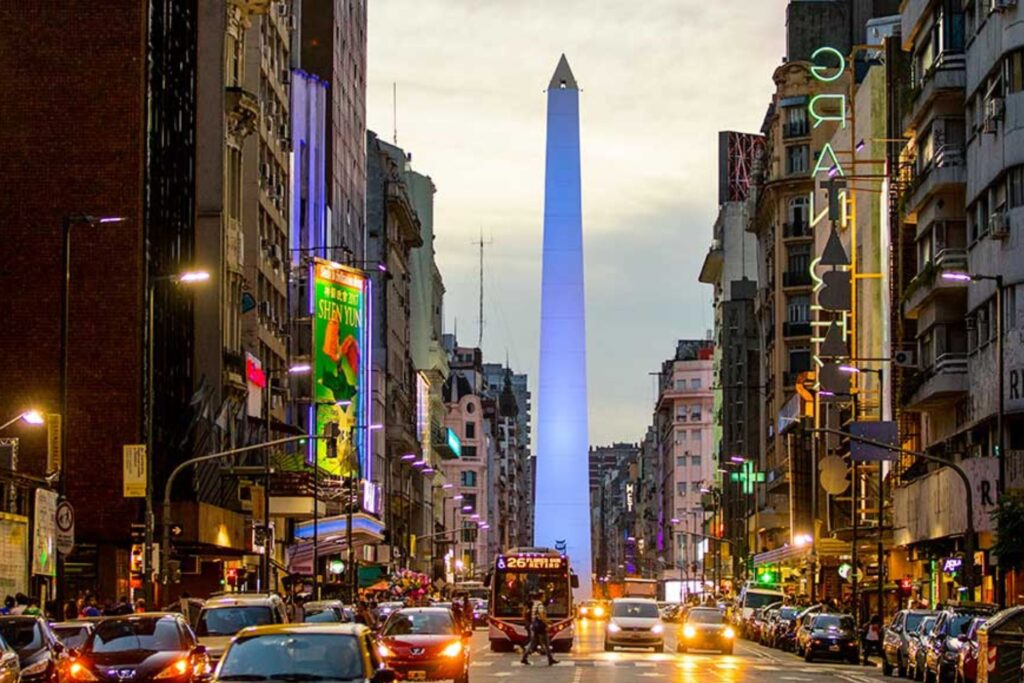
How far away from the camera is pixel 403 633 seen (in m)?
41.9

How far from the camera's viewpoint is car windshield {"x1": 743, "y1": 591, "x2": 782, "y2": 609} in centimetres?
9931

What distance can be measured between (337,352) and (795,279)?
47515 millimetres

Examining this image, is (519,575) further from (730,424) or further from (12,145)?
(730,424)

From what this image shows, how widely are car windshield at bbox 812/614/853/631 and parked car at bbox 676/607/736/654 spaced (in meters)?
5.65

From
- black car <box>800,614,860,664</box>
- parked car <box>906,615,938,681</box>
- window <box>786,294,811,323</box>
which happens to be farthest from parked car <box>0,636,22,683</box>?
window <box>786,294,811,323</box>

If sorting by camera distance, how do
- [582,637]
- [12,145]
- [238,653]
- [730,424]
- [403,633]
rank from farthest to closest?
1. [730,424]
2. [582,637]
3. [12,145]
4. [403,633]
5. [238,653]

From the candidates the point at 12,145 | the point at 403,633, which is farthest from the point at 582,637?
the point at 403,633

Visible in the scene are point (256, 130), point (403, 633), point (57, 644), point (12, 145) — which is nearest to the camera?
point (57, 644)

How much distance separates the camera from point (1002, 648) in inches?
1326

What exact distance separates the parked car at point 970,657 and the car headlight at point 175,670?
15.7 m

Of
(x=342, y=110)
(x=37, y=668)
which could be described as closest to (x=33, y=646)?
(x=37, y=668)

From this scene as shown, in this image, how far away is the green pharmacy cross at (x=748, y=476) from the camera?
162m

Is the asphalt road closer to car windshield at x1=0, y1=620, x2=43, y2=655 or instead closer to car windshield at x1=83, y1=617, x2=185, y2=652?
car windshield at x1=83, y1=617, x2=185, y2=652

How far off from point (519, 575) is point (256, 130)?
23681 mm
